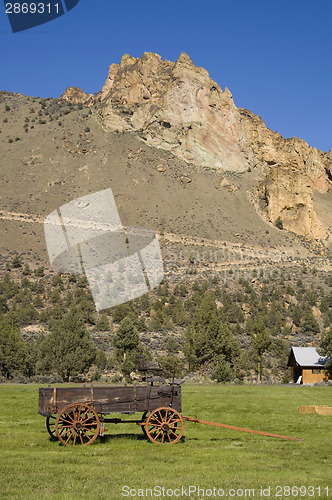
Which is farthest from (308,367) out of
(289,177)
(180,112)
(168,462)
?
(180,112)

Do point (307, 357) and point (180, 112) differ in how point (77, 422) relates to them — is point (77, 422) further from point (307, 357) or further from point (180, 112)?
point (180, 112)

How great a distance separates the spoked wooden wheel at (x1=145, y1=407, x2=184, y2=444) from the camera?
11.6 meters

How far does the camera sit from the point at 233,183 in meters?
117

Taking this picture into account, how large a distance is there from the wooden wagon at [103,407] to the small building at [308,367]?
3430 cm

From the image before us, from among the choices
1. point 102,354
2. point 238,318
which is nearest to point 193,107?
point 238,318

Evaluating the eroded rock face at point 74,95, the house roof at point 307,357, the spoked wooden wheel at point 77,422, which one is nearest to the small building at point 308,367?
the house roof at point 307,357

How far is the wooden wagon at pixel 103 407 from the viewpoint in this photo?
11156mm

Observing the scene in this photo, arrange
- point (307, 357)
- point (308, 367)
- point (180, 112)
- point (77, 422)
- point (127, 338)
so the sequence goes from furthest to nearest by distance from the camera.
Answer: point (180, 112), point (307, 357), point (308, 367), point (127, 338), point (77, 422)

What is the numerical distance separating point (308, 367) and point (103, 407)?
3623cm

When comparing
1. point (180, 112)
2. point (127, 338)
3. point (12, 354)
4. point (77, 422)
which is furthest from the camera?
point (180, 112)

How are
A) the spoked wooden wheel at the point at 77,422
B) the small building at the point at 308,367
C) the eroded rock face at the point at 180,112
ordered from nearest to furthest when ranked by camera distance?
1. the spoked wooden wheel at the point at 77,422
2. the small building at the point at 308,367
3. the eroded rock face at the point at 180,112

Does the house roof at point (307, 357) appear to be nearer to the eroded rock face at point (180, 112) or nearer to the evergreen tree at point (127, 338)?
the evergreen tree at point (127, 338)

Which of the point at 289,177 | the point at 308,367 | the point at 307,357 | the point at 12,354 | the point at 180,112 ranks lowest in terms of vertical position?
the point at 308,367

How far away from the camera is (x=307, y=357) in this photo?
45.5 m
